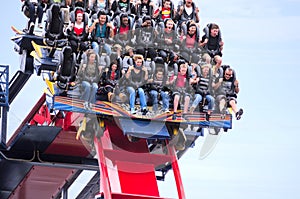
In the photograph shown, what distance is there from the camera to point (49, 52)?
54.4ft

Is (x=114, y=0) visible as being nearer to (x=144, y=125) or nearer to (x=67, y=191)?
(x=144, y=125)

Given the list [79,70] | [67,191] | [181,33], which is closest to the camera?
[79,70]

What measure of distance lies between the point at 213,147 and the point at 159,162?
3.50 ft

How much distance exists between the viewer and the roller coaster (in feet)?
Answer: 51.3

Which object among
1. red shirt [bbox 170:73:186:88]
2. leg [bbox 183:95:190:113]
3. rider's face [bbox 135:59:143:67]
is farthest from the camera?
red shirt [bbox 170:73:186:88]

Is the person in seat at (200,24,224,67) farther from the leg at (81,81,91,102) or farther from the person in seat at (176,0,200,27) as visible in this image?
the leg at (81,81,91,102)

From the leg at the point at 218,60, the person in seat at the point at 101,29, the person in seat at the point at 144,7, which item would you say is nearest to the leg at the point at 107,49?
the person in seat at the point at 101,29

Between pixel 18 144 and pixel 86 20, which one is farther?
pixel 18 144

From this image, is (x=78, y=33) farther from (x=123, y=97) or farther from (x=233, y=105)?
(x=233, y=105)

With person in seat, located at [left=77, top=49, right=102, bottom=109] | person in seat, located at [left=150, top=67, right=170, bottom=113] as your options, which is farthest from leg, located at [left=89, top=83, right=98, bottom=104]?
person in seat, located at [left=150, top=67, right=170, bottom=113]

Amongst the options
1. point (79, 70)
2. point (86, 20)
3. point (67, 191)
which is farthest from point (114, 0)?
point (67, 191)

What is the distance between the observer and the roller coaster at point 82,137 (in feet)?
51.3

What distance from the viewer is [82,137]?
16.2 metres

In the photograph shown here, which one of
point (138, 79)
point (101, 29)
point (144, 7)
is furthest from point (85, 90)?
point (144, 7)
